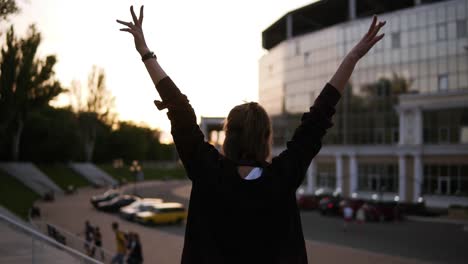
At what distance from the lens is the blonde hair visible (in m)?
1.81

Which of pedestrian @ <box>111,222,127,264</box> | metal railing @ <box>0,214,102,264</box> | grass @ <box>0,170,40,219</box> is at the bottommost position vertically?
grass @ <box>0,170,40,219</box>

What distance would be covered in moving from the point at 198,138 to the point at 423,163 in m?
39.2

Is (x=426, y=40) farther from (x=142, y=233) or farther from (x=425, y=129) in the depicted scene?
(x=142, y=233)

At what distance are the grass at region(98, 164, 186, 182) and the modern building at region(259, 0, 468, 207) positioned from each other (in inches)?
1027

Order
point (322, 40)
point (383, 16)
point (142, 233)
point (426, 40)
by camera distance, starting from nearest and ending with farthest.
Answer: point (142, 233)
point (426, 40)
point (383, 16)
point (322, 40)

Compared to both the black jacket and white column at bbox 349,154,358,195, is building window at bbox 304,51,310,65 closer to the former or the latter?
white column at bbox 349,154,358,195

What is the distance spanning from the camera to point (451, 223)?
28672mm

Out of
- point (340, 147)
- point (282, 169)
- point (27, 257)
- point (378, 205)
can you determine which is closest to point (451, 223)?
point (378, 205)

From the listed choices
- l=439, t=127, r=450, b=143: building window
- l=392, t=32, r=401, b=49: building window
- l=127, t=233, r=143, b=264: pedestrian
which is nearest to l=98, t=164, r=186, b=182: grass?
l=392, t=32, r=401, b=49: building window

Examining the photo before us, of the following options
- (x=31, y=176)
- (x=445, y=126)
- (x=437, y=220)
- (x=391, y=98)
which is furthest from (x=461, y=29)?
(x=31, y=176)

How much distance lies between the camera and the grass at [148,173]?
6788 cm

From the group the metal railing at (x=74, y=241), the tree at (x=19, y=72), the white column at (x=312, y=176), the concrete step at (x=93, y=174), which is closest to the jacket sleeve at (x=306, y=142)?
the metal railing at (x=74, y=241)

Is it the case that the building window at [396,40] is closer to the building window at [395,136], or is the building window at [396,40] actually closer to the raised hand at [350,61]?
the building window at [395,136]

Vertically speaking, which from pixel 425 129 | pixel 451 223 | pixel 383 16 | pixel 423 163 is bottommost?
pixel 451 223
